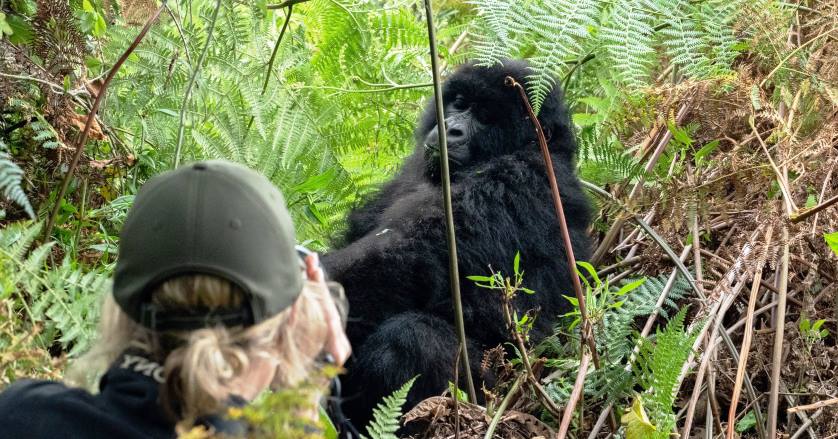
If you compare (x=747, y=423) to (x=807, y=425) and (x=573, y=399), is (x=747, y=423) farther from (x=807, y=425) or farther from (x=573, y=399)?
(x=573, y=399)

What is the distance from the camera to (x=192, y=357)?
1.28 meters

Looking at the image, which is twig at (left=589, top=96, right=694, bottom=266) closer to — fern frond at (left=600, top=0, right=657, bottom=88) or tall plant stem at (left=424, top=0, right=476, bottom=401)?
fern frond at (left=600, top=0, right=657, bottom=88)

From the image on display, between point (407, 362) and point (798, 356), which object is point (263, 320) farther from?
point (798, 356)

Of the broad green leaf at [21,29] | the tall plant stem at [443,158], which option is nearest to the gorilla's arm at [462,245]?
the tall plant stem at [443,158]

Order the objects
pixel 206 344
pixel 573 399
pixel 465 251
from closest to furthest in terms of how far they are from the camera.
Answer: pixel 206 344
pixel 573 399
pixel 465 251

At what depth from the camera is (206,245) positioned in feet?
4.29

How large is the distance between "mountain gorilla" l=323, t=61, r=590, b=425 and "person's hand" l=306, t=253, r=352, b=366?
5.22ft

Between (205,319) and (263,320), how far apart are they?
0.09 meters

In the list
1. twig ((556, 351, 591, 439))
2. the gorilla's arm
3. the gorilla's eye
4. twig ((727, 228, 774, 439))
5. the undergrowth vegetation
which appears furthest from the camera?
the gorilla's eye

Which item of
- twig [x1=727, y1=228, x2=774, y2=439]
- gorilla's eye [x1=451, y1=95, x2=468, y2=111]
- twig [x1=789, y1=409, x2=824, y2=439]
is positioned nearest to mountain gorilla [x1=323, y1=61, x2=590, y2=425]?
gorilla's eye [x1=451, y1=95, x2=468, y2=111]

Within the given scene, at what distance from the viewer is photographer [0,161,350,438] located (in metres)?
1.31

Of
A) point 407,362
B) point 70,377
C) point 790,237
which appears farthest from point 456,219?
point 70,377

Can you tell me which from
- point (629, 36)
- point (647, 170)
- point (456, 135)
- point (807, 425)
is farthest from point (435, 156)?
point (807, 425)

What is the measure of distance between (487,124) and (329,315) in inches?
104
